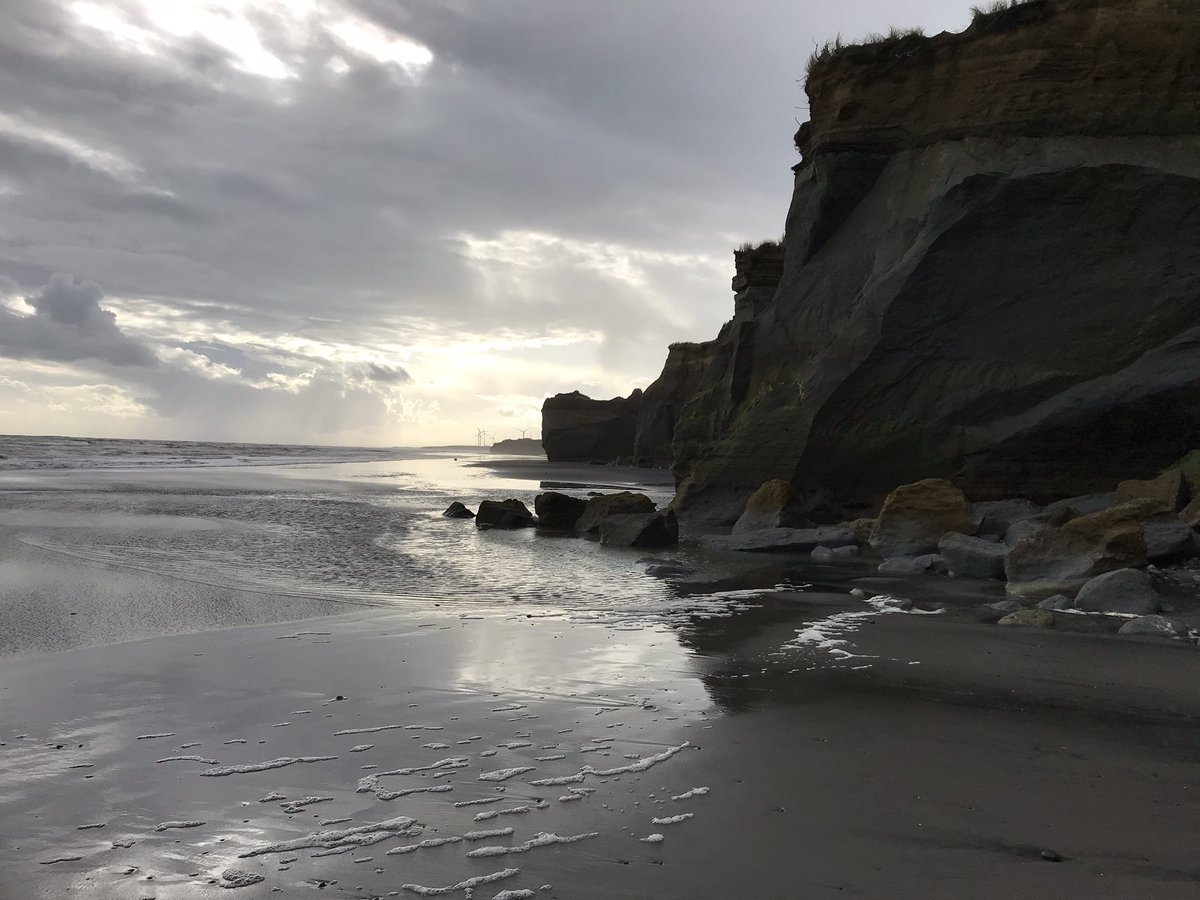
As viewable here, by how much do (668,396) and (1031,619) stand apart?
184 feet

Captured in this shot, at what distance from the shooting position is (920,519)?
1252 cm

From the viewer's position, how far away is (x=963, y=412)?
591 inches

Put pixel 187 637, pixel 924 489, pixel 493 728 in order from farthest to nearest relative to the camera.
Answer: pixel 924 489
pixel 187 637
pixel 493 728

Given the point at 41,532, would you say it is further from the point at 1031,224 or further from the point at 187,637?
the point at 1031,224

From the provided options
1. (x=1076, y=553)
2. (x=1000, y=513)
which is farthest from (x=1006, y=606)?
(x=1000, y=513)

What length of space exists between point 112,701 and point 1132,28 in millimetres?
17916

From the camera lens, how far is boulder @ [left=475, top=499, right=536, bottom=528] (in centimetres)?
1777

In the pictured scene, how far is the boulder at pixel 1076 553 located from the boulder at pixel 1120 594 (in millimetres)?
686

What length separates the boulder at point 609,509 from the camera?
16.6 meters

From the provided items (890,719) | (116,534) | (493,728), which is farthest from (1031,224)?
(116,534)

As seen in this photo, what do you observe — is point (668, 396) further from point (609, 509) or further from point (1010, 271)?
Answer: point (1010, 271)

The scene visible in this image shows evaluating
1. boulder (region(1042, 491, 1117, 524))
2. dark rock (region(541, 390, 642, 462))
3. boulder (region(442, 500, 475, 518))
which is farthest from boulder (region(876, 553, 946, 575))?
dark rock (region(541, 390, 642, 462))

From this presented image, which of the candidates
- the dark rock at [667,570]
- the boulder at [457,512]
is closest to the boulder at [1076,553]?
the dark rock at [667,570]

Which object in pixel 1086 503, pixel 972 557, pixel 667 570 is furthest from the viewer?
pixel 1086 503
